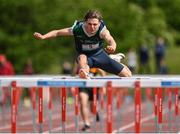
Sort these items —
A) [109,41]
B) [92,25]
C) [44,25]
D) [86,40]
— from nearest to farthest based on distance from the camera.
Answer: [109,41]
[92,25]
[86,40]
[44,25]

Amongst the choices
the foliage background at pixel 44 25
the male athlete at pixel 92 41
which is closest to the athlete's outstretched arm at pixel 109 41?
the male athlete at pixel 92 41

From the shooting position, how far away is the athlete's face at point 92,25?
12.7 meters

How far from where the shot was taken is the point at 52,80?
1152 cm

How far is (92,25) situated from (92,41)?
379 mm

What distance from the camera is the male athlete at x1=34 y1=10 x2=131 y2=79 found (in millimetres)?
12727

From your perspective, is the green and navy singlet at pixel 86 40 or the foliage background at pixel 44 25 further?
the foliage background at pixel 44 25

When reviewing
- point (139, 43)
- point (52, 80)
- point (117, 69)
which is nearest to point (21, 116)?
point (117, 69)

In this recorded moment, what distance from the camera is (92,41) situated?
13008 millimetres

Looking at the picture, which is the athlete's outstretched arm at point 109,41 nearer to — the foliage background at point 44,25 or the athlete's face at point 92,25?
the athlete's face at point 92,25

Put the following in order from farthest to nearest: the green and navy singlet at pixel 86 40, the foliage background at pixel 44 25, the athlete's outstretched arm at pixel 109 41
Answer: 1. the foliage background at pixel 44 25
2. the green and navy singlet at pixel 86 40
3. the athlete's outstretched arm at pixel 109 41

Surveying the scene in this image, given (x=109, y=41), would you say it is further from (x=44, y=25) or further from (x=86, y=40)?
(x=44, y=25)

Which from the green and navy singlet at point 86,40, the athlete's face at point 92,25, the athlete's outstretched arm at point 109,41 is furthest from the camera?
the green and navy singlet at point 86,40

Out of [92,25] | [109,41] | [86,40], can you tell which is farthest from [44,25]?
[109,41]

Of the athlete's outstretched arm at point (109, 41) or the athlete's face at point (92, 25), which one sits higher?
the athlete's face at point (92, 25)
